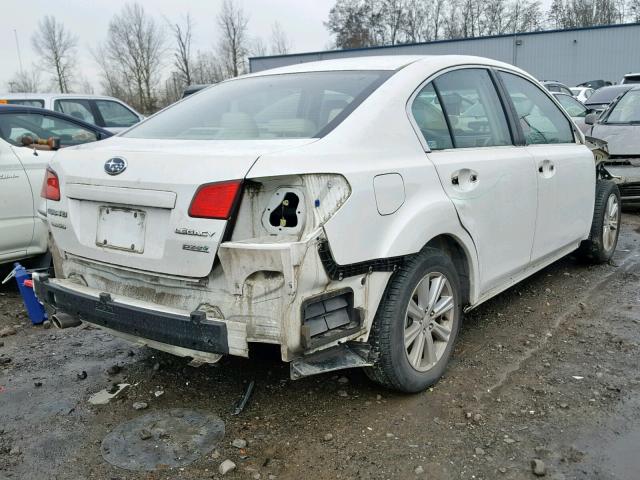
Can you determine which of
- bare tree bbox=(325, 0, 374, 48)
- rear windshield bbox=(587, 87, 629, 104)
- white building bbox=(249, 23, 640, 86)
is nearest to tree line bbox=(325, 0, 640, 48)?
bare tree bbox=(325, 0, 374, 48)

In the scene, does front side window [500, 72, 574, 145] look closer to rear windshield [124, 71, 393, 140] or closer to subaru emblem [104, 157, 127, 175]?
rear windshield [124, 71, 393, 140]

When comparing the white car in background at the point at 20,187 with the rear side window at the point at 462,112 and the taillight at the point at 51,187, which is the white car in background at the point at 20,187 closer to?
the taillight at the point at 51,187

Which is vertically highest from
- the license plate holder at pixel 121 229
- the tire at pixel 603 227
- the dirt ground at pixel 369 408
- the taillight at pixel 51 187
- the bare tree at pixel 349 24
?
the bare tree at pixel 349 24

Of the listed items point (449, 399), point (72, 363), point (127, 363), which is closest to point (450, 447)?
point (449, 399)

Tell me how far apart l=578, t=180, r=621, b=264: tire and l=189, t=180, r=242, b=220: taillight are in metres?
3.79

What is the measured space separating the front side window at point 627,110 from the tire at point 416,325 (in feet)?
20.5

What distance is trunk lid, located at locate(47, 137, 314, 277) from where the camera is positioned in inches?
97.1

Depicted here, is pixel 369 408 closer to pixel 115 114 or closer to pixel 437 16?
pixel 115 114

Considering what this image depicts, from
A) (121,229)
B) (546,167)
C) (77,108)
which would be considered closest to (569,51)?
(77,108)

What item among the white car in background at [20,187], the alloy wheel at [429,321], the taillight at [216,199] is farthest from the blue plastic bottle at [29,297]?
the alloy wheel at [429,321]

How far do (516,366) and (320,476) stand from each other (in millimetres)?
1502

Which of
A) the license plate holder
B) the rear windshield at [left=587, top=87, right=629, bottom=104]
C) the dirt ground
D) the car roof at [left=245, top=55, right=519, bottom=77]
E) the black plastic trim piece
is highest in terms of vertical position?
the car roof at [left=245, top=55, right=519, bottom=77]

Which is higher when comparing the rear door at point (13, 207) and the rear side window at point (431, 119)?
the rear side window at point (431, 119)

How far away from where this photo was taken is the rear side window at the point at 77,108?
10023 millimetres
